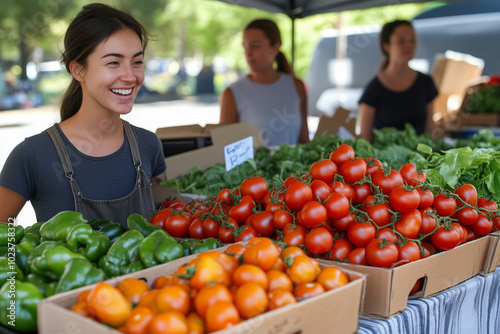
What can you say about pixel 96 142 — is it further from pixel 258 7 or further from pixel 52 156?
pixel 258 7

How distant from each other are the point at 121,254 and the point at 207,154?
2.21 metres

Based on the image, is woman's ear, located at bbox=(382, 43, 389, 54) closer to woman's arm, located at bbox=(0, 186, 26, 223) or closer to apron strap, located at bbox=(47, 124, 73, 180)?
apron strap, located at bbox=(47, 124, 73, 180)

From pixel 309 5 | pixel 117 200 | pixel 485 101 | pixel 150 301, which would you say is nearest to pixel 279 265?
pixel 150 301

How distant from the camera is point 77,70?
249 cm

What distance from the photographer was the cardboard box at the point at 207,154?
12.1ft

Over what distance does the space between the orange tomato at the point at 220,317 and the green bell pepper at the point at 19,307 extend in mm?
528

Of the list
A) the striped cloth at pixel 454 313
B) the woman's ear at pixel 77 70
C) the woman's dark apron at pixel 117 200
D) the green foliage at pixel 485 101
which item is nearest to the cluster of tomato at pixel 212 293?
the striped cloth at pixel 454 313

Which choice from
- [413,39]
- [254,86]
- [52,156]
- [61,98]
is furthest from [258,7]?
[52,156]

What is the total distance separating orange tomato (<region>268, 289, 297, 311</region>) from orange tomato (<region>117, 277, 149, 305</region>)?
0.36 meters

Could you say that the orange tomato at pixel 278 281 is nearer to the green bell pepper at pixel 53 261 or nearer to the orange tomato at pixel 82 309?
the orange tomato at pixel 82 309

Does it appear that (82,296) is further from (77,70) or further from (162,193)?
(162,193)

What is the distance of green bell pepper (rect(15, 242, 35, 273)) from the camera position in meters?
1.70

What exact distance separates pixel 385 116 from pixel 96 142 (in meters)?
3.48

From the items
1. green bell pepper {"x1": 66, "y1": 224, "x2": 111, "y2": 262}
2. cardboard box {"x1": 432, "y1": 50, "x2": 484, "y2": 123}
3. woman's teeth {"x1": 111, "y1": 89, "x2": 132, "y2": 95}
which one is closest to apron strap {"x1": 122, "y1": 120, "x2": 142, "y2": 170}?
woman's teeth {"x1": 111, "y1": 89, "x2": 132, "y2": 95}
